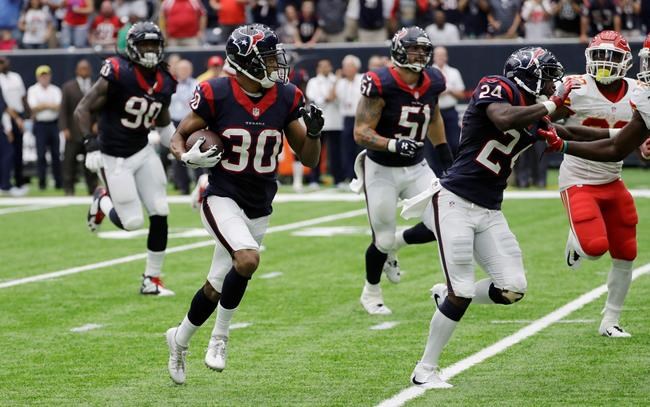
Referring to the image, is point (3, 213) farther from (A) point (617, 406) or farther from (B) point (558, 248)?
(A) point (617, 406)

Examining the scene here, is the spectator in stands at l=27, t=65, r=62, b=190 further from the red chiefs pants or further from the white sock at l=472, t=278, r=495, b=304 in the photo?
the white sock at l=472, t=278, r=495, b=304

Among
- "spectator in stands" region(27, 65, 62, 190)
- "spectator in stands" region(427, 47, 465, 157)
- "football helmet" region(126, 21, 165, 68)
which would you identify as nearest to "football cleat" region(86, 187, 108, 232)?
"football helmet" region(126, 21, 165, 68)

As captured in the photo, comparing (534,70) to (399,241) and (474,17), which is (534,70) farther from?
(474,17)

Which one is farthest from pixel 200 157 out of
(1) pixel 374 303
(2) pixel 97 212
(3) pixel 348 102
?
(3) pixel 348 102

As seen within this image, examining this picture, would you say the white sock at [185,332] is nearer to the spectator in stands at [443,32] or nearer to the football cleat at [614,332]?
the football cleat at [614,332]

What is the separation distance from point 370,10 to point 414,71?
12.0 meters

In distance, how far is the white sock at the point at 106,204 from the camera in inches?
407

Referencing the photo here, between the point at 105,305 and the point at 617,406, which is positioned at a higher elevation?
the point at 617,406

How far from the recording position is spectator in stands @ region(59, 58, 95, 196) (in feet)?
58.7

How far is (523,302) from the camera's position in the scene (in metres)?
8.88

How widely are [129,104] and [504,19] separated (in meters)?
12.0

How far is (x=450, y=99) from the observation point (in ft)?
57.3

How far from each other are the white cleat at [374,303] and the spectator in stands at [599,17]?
37.1 ft

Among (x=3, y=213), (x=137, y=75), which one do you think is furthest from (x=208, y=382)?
(x=3, y=213)
